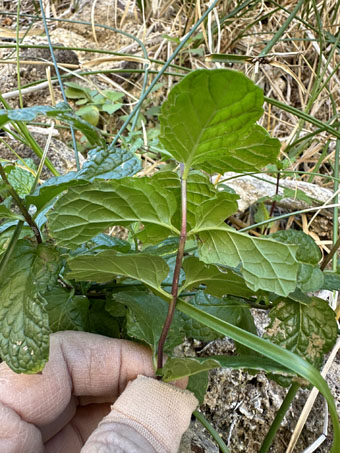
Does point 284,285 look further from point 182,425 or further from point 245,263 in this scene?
point 182,425

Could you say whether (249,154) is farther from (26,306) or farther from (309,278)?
(26,306)

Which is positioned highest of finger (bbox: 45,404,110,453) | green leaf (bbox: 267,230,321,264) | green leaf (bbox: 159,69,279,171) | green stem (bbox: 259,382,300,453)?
green leaf (bbox: 159,69,279,171)

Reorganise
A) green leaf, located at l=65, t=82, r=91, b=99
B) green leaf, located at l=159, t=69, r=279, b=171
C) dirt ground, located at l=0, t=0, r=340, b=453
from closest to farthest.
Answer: green leaf, located at l=159, t=69, r=279, b=171
dirt ground, located at l=0, t=0, r=340, b=453
green leaf, located at l=65, t=82, r=91, b=99

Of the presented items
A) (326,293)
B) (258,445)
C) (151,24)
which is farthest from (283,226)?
(151,24)

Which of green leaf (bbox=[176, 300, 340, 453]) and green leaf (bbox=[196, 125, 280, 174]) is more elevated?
green leaf (bbox=[196, 125, 280, 174])

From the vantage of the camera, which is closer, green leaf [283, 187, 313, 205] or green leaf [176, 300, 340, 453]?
green leaf [176, 300, 340, 453]

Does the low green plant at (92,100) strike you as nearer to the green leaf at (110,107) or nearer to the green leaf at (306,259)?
the green leaf at (110,107)

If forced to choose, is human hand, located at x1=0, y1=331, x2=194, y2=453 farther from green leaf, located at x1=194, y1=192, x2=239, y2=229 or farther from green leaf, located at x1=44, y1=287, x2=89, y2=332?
green leaf, located at x1=194, y1=192, x2=239, y2=229

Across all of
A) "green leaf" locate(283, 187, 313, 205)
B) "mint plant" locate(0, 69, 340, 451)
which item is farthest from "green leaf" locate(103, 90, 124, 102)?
"mint plant" locate(0, 69, 340, 451)
